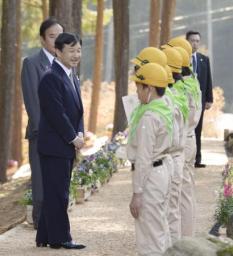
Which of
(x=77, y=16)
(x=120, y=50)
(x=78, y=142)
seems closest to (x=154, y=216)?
(x=78, y=142)

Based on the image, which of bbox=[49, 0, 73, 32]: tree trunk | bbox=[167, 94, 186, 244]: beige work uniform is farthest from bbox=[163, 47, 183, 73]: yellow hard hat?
bbox=[49, 0, 73, 32]: tree trunk

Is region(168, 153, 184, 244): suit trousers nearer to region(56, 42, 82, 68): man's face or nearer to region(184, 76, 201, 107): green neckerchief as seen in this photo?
region(184, 76, 201, 107): green neckerchief

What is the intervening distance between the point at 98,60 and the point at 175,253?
26.7 metres

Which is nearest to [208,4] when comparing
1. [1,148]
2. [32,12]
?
[32,12]

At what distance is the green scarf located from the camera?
9233 millimetres

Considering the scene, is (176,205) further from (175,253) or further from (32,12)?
(32,12)

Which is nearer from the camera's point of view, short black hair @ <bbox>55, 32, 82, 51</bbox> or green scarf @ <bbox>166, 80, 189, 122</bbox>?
green scarf @ <bbox>166, 80, 189, 122</bbox>

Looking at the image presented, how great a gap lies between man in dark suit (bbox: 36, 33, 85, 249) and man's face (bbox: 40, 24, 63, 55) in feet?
2.46

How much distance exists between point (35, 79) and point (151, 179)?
3.04 metres

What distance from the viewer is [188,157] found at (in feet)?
34.1

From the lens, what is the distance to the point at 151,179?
8320mm

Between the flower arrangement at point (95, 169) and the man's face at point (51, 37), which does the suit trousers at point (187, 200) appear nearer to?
the man's face at point (51, 37)

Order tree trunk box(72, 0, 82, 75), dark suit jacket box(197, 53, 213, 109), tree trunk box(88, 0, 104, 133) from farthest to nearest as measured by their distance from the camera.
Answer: tree trunk box(88, 0, 104, 133) → tree trunk box(72, 0, 82, 75) → dark suit jacket box(197, 53, 213, 109)

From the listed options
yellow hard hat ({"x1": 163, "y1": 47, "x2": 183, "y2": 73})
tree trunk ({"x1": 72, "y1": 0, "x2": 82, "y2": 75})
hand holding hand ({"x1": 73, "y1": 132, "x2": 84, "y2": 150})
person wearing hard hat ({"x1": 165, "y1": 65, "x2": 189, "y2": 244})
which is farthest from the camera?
tree trunk ({"x1": 72, "y1": 0, "x2": 82, "y2": 75})
